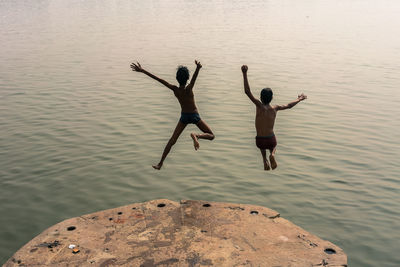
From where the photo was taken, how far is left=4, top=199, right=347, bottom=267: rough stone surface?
296 inches

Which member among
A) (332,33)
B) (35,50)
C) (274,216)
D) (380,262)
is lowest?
(380,262)

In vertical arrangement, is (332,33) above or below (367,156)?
above

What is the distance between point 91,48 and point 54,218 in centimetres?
2371

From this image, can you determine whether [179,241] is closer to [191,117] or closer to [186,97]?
[191,117]

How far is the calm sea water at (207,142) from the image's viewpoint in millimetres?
11086

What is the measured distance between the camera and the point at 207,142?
15.4 metres

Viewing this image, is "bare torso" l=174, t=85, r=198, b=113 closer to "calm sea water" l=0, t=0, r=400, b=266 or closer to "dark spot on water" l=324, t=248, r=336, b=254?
"calm sea water" l=0, t=0, r=400, b=266

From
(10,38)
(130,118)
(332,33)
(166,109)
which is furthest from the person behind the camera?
(332,33)

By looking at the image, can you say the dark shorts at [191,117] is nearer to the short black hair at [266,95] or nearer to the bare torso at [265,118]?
the bare torso at [265,118]

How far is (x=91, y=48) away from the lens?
107 feet

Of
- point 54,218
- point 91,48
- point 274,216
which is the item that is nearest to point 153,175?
point 54,218

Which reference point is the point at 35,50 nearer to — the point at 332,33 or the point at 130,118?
the point at 130,118

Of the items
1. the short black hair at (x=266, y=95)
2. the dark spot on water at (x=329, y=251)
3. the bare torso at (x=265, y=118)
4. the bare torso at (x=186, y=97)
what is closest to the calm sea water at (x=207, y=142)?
the dark spot on water at (x=329, y=251)

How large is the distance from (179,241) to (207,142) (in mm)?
7551
